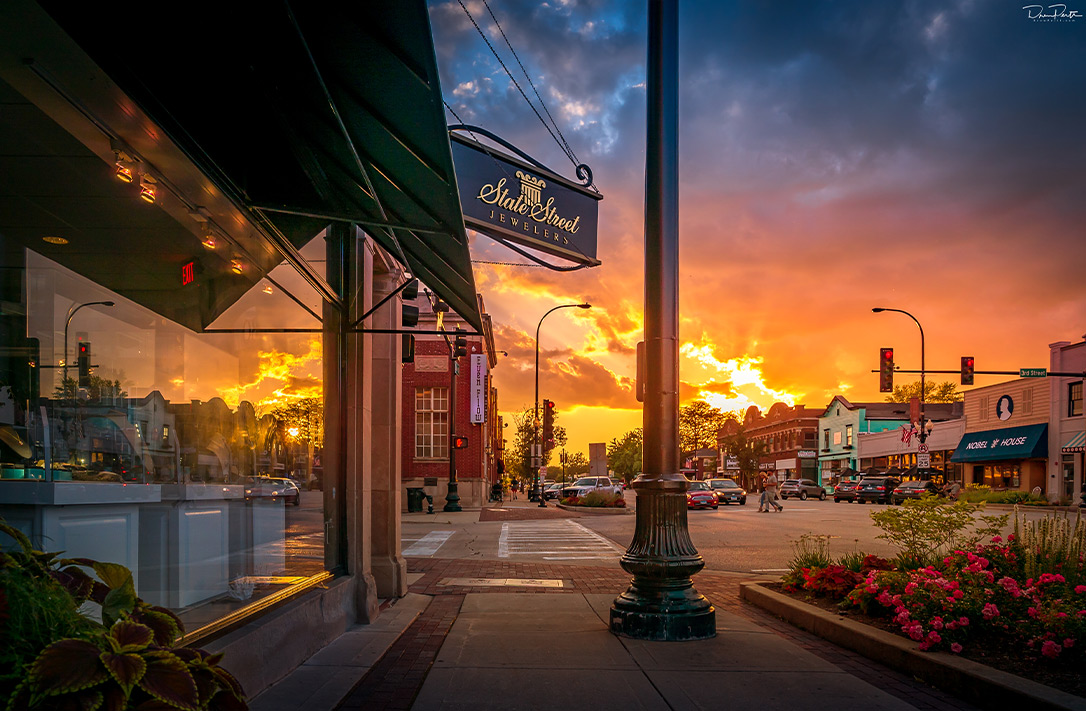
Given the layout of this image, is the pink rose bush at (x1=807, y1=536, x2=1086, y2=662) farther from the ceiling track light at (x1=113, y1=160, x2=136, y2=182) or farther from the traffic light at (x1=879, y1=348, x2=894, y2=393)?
the traffic light at (x1=879, y1=348, x2=894, y2=393)

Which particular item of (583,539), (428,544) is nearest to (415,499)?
(583,539)

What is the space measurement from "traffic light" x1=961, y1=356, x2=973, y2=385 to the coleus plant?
36716mm

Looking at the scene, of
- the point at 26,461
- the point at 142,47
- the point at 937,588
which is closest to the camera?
the point at 26,461

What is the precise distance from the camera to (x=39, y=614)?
2.52m

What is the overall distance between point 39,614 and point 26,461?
1.28 meters

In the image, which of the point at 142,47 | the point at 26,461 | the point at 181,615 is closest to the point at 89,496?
the point at 26,461

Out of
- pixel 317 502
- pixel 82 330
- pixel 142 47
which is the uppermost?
pixel 142 47

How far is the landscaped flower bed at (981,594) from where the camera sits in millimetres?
5691

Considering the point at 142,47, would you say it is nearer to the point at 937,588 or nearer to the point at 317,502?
the point at 317,502

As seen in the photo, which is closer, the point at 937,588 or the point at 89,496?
the point at 89,496

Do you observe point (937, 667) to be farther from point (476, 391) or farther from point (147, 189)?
point (476, 391)

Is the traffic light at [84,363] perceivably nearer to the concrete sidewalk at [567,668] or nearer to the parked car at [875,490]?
the concrete sidewalk at [567,668]

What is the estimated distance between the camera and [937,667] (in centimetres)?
588

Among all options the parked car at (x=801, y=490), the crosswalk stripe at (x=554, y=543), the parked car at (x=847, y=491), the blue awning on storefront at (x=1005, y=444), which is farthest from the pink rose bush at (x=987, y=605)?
the parked car at (x=801, y=490)
